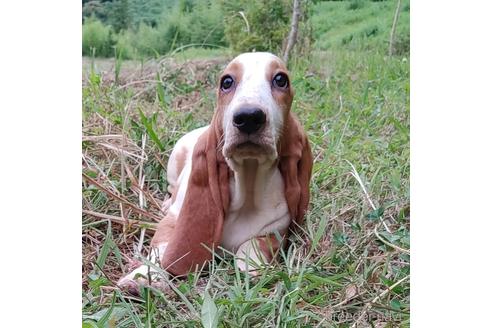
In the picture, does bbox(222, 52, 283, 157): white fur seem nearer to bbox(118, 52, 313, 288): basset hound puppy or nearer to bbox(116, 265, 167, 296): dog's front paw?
bbox(118, 52, 313, 288): basset hound puppy

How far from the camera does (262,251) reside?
1.57 metres

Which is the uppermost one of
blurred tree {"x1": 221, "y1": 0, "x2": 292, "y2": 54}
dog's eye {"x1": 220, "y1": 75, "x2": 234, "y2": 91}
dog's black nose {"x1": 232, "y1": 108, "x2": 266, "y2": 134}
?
dog's eye {"x1": 220, "y1": 75, "x2": 234, "y2": 91}

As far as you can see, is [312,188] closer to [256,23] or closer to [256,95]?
[256,95]

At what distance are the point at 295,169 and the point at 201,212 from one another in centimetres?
26

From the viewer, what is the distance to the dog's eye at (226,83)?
1.56 m

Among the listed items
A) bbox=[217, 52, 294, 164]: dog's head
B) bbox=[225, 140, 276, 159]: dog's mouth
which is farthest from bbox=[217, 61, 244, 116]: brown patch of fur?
bbox=[225, 140, 276, 159]: dog's mouth

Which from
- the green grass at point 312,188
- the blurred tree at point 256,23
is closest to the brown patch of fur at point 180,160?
the green grass at point 312,188

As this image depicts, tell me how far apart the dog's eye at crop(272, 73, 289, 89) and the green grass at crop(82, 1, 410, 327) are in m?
0.34

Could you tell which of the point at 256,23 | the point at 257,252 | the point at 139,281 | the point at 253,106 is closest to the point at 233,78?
the point at 253,106

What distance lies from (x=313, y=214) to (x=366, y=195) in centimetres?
15

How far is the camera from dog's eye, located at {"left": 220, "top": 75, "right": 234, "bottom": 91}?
5.11 ft

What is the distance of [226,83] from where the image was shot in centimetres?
157

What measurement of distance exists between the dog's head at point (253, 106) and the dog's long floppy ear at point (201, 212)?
8 centimetres
